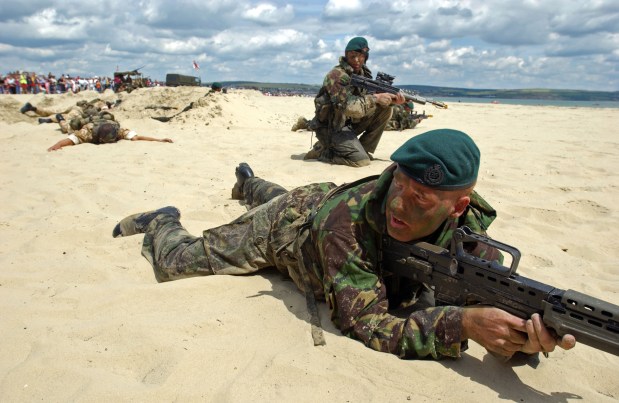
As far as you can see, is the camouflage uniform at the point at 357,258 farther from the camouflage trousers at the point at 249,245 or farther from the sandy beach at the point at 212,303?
the sandy beach at the point at 212,303

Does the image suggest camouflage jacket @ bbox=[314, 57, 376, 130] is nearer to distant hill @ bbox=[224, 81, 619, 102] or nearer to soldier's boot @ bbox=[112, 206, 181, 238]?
soldier's boot @ bbox=[112, 206, 181, 238]

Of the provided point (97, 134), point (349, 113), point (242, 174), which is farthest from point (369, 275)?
point (97, 134)

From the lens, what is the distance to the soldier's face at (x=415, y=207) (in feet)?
7.17

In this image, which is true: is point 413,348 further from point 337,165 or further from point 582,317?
point 337,165

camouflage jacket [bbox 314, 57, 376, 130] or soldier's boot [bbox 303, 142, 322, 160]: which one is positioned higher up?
camouflage jacket [bbox 314, 57, 376, 130]

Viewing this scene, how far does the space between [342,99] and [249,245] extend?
4283 mm

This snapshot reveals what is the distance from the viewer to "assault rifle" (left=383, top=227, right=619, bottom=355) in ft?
5.86

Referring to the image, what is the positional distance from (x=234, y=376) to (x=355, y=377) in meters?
0.58

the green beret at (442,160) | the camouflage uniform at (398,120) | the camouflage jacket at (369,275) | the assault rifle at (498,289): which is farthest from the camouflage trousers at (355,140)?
the green beret at (442,160)

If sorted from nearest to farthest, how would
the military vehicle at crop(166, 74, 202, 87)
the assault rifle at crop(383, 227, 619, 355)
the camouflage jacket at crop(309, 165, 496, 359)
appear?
1. the assault rifle at crop(383, 227, 619, 355)
2. the camouflage jacket at crop(309, 165, 496, 359)
3. the military vehicle at crop(166, 74, 202, 87)

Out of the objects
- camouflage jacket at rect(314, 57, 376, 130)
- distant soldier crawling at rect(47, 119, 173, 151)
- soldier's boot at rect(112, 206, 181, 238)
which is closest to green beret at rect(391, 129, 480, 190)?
soldier's boot at rect(112, 206, 181, 238)

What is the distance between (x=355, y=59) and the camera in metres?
7.14

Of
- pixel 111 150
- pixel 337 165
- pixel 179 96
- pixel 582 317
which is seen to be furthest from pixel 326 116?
pixel 179 96

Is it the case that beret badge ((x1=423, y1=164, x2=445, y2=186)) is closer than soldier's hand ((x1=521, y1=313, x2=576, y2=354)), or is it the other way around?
soldier's hand ((x1=521, y1=313, x2=576, y2=354))
